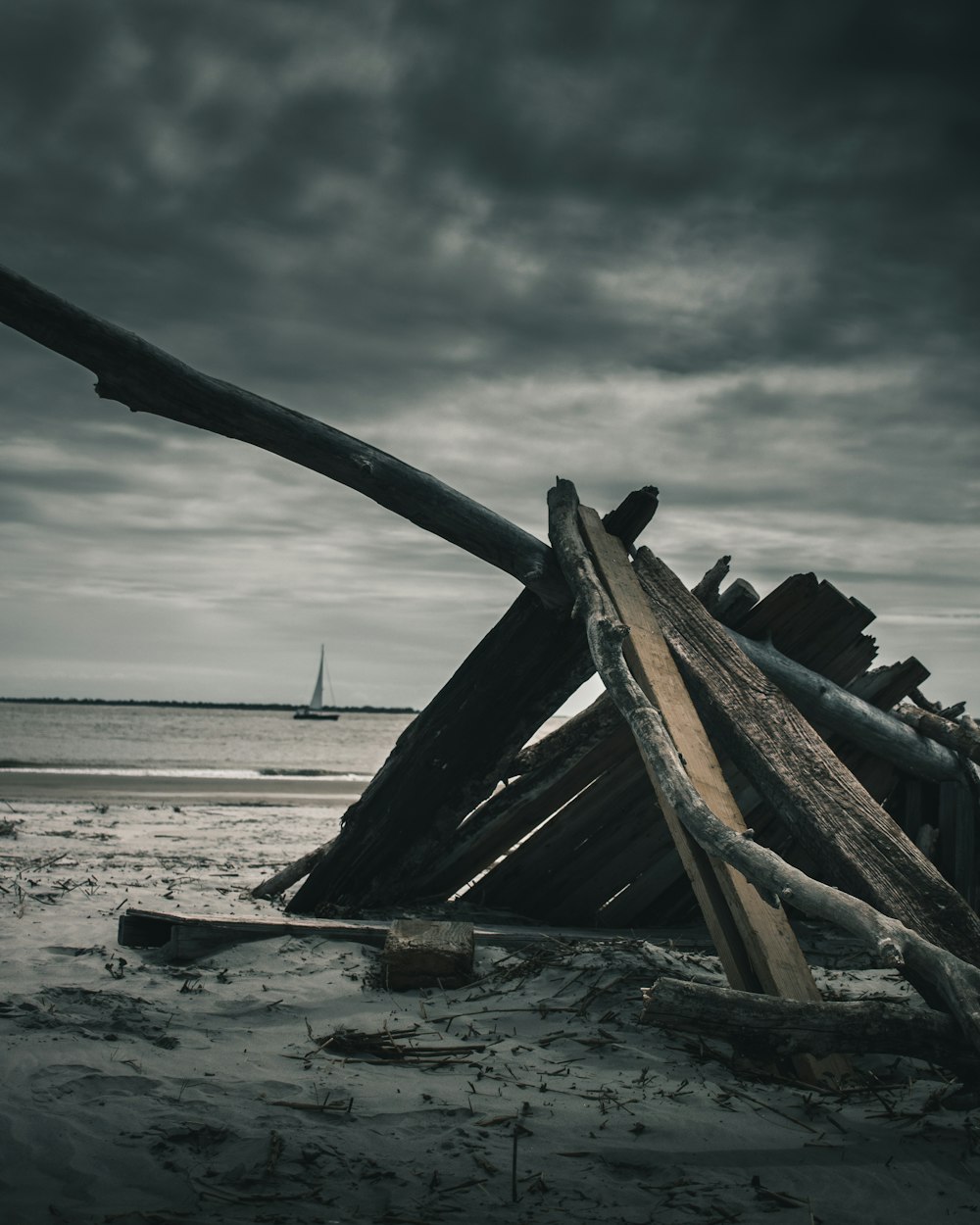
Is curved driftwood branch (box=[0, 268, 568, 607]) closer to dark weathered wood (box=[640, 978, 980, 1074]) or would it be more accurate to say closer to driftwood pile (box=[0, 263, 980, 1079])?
driftwood pile (box=[0, 263, 980, 1079])

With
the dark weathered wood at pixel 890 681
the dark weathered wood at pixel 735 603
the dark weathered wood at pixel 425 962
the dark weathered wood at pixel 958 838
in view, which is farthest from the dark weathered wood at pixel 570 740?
the dark weathered wood at pixel 958 838

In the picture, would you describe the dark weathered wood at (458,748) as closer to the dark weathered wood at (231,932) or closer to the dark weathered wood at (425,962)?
the dark weathered wood at (231,932)

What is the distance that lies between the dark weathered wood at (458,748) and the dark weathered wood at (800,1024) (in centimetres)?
211

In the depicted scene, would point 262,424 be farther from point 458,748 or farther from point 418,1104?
point 418,1104

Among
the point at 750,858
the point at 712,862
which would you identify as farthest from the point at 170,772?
the point at 750,858

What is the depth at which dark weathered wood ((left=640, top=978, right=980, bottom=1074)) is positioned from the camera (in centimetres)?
180

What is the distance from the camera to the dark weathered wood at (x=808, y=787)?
8.51 ft

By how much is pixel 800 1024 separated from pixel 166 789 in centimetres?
1518

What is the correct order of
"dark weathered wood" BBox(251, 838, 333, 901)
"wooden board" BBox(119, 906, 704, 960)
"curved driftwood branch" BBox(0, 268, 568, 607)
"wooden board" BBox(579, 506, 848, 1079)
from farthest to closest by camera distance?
"dark weathered wood" BBox(251, 838, 333, 901)
"wooden board" BBox(119, 906, 704, 960)
"curved driftwood branch" BBox(0, 268, 568, 607)
"wooden board" BBox(579, 506, 848, 1079)

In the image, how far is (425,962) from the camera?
3285 millimetres

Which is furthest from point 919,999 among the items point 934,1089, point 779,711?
point 779,711

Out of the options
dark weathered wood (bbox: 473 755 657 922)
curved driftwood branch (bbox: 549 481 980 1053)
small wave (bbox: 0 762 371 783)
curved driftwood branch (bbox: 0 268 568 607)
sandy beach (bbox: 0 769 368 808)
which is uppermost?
curved driftwood branch (bbox: 0 268 568 607)

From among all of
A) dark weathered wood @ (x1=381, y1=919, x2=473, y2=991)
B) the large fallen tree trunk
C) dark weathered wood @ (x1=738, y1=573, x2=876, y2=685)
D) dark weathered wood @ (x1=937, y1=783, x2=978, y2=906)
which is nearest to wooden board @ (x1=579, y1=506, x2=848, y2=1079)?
the large fallen tree trunk

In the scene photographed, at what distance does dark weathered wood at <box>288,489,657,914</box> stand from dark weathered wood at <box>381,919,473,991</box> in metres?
0.81
